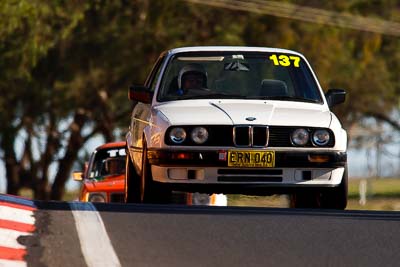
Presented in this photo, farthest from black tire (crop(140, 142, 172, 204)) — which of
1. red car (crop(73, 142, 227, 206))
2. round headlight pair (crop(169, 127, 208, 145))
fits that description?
red car (crop(73, 142, 227, 206))

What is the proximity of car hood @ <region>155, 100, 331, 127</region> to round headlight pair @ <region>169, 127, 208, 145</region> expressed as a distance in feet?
0.21

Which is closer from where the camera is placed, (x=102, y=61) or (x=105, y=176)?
(x=105, y=176)

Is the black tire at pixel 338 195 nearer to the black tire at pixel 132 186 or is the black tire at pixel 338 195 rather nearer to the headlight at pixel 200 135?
the headlight at pixel 200 135

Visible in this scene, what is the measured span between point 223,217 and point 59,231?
1771mm

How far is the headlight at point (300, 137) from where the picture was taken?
13.7m

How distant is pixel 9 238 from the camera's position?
995cm

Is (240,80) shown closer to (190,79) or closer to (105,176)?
(190,79)

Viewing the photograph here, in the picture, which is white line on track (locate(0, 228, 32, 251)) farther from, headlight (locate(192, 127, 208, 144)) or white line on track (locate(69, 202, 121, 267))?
headlight (locate(192, 127, 208, 144))

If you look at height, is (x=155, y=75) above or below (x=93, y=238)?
above

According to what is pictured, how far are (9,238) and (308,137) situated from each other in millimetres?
4507

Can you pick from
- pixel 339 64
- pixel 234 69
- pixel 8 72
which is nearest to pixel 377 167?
pixel 339 64

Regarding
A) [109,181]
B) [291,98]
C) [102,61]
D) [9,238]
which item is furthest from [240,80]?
[102,61]

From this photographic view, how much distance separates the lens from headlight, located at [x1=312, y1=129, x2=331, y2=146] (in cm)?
1379

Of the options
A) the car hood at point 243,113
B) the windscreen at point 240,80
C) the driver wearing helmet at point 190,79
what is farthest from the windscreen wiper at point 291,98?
the driver wearing helmet at point 190,79
